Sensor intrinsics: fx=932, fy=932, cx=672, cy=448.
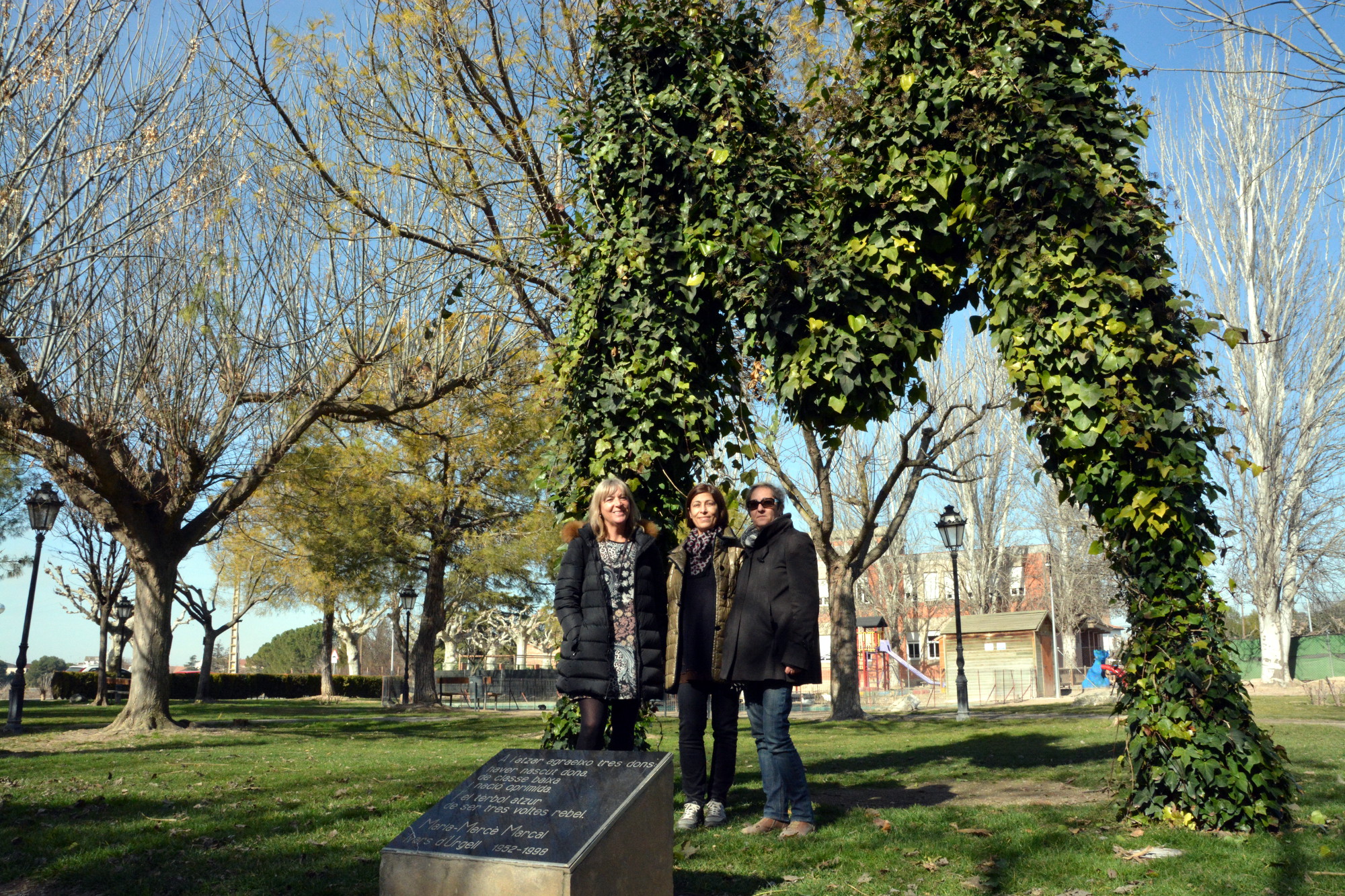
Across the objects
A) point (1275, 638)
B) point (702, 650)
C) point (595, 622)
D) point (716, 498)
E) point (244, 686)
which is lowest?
point (244, 686)

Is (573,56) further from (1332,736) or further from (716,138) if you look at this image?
(1332,736)

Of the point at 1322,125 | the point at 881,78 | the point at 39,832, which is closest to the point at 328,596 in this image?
the point at 39,832

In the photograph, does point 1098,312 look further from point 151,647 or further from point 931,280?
point 151,647

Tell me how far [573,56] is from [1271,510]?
102ft

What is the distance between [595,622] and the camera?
5.33 meters

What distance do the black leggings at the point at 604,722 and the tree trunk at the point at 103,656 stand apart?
2456 centimetres

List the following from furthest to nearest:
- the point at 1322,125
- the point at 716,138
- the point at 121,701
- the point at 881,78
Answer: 1. the point at 121,701
2. the point at 716,138
3. the point at 881,78
4. the point at 1322,125

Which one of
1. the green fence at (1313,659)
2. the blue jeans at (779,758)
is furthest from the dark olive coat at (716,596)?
the green fence at (1313,659)

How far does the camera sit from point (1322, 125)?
481cm

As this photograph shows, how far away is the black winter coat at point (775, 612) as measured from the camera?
17.3 feet

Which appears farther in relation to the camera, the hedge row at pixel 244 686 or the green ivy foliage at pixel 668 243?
the hedge row at pixel 244 686

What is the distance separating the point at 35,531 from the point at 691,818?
1582cm

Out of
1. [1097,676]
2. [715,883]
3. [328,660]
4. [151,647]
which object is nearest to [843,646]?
[151,647]

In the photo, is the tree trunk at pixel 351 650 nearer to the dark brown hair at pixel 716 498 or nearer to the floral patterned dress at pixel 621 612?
the dark brown hair at pixel 716 498
